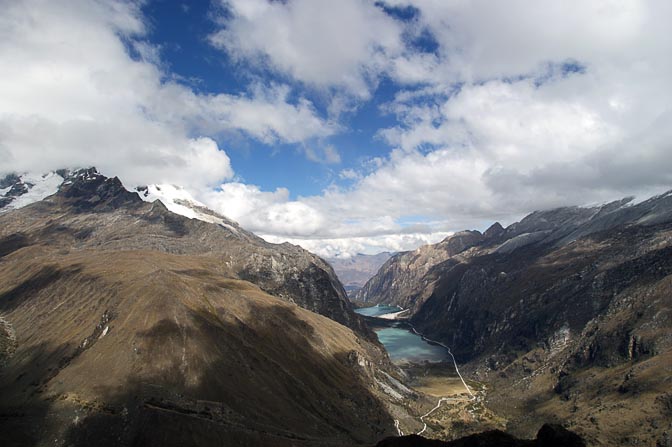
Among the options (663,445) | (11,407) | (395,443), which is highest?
(11,407)

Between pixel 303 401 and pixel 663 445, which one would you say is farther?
pixel 303 401

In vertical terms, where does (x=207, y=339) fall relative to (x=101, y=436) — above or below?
above

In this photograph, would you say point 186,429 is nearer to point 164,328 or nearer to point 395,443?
point 164,328

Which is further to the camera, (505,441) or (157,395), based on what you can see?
(157,395)

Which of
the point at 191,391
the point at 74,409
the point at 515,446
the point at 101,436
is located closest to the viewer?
the point at 515,446

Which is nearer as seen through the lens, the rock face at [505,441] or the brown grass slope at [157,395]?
the rock face at [505,441]

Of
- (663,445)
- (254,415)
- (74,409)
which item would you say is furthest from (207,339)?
(663,445)

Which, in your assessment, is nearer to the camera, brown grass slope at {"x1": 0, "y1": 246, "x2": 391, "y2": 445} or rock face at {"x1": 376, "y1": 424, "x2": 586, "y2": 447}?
rock face at {"x1": 376, "y1": 424, "x2": 586, "y2": 447}

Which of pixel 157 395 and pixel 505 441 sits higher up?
pixel 157 395

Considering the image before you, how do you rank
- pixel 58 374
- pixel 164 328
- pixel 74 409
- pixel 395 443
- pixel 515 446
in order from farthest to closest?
pixel 164 328 → pixel 58 374 → pixel 74 409 → pixel 395 443 → pixel 515 446
